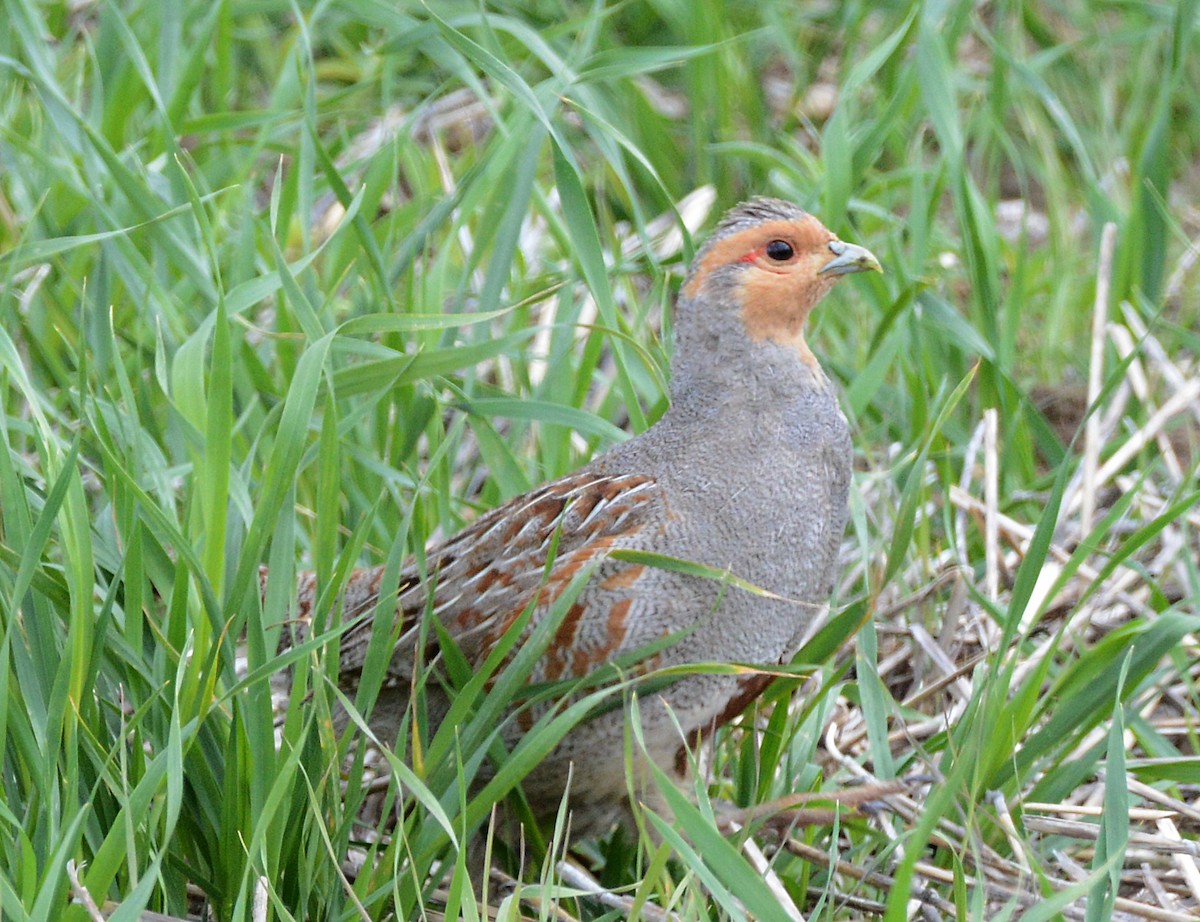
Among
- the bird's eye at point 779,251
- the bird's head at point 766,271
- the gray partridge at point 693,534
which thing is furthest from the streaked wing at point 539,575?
the bird's eye at point 779,251

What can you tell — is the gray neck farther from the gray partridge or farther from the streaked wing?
the streaked wing

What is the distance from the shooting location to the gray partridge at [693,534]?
262 centimetres

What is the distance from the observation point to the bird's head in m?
2.86

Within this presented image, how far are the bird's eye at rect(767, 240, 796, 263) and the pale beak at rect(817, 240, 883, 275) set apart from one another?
62 mm

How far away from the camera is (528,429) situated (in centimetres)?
396

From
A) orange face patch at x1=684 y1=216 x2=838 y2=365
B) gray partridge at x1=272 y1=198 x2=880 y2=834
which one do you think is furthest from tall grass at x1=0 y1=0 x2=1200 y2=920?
orange face patch at x1=684 y1=216 x2=838 y2=365

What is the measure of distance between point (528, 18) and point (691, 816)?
3.67 m

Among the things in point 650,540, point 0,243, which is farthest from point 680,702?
point 0,243

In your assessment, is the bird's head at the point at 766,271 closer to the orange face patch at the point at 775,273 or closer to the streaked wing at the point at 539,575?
the orange face patch at the point at 775,273

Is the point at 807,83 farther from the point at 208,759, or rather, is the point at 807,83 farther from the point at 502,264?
the point at 208,759

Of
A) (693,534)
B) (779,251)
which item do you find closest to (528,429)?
(779,251)

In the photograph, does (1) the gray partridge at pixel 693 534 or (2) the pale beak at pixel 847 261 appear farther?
(2) the pale beak at pixel 847 261

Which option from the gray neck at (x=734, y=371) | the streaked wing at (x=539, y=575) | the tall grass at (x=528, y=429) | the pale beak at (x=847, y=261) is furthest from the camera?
the pale beak at (x=847, y=261)

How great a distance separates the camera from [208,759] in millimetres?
2336
